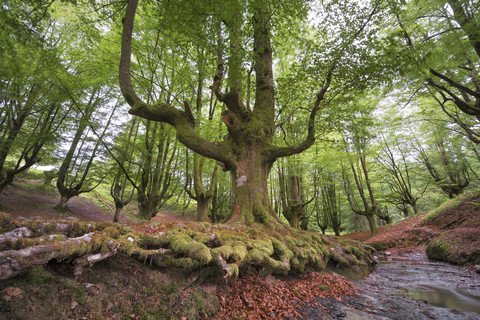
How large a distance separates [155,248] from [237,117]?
178 inches

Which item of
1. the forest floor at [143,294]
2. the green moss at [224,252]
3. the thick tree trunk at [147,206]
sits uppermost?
the thick tree trunk at [147,206]

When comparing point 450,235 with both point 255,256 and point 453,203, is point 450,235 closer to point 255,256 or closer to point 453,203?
point 453,203

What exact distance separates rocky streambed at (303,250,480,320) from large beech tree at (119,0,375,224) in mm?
2334

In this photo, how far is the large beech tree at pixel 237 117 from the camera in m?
4.96

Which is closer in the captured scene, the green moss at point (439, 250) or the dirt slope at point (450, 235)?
the dirt slope at point (450, 235)

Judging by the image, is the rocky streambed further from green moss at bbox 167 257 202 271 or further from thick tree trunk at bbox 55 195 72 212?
thick tree trunk at bbox 55 195 72 212

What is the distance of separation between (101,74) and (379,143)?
20.9 m

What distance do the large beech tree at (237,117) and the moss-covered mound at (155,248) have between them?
102cm

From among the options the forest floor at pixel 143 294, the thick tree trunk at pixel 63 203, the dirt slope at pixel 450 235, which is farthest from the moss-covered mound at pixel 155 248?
the thick tree trunk at pixel 63 203

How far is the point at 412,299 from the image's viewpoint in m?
3.79

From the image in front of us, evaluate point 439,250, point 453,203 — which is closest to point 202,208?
point 439,250

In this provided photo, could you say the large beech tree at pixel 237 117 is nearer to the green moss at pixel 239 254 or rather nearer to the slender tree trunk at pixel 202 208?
the green moss at pixel 239 254

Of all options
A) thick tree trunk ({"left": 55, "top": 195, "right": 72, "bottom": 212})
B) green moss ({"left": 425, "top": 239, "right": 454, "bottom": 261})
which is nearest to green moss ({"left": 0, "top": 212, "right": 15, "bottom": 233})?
green moss ({"left": 425, "top": 239, "right": 454, "bottom": 261})

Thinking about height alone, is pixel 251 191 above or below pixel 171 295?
above
